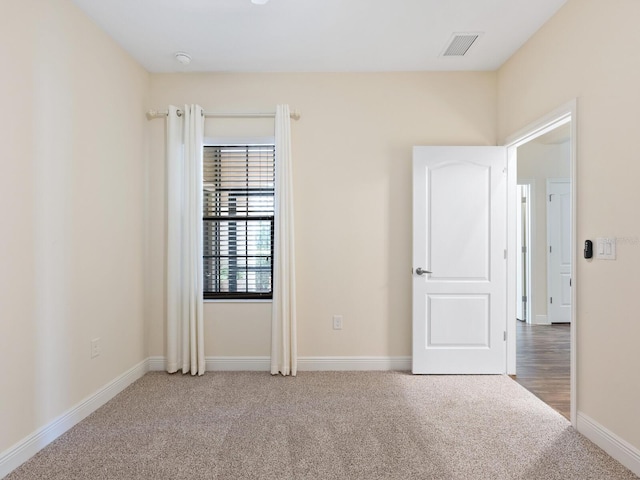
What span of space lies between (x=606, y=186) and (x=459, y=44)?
1.55 metres

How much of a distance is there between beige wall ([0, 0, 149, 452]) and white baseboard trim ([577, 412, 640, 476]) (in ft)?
10.4

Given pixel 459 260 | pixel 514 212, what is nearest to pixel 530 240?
pixel 514 212

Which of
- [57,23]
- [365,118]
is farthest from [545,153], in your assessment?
[57,23]

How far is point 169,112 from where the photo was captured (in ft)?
10.6

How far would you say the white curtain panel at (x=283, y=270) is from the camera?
3186mm

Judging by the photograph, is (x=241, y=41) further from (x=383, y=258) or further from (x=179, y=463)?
(x=179, y=463)

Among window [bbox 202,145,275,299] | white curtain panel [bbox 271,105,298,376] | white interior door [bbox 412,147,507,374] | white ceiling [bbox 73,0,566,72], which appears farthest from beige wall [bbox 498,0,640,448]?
window [bbox 202,145,275,299]

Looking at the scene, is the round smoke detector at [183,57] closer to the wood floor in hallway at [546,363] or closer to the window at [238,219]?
the window at [238,219]

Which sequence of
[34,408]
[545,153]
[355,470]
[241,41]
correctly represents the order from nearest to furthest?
[355,470], [34,408], [241,41], [545,153]

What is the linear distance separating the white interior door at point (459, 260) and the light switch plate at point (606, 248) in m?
1.08

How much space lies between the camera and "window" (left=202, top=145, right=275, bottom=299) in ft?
11.3

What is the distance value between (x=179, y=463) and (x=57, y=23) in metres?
2.65

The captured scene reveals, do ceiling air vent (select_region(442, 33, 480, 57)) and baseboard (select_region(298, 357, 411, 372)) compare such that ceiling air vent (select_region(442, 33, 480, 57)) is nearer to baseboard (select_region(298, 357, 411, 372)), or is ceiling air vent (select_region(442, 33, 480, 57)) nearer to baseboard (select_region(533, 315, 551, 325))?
baseboard (select_region(298, 357, 411, 372))

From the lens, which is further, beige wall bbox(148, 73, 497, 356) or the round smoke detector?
beige wall bbox(148, 73, 497, 356)
